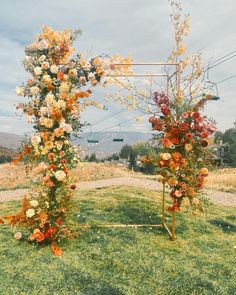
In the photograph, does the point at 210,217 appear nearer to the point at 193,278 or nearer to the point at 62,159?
the point at 193,278

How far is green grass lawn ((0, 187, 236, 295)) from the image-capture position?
553 centimetres

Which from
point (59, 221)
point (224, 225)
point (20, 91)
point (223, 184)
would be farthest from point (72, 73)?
point (223, 184)

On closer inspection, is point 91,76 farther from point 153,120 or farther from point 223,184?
point 223,184

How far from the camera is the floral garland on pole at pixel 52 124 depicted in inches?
270

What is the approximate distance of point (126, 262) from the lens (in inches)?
253

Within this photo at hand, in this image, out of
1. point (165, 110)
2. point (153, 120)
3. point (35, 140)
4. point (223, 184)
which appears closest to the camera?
point (35, 140)

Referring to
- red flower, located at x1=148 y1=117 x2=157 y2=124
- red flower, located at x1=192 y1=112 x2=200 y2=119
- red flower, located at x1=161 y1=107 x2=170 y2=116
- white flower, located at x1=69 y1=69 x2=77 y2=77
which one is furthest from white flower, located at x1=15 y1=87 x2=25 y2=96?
red flower, located at x1=192 y1=112 x2=200 y2=119

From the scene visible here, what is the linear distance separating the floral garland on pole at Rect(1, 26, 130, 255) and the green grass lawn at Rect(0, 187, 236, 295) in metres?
0.47

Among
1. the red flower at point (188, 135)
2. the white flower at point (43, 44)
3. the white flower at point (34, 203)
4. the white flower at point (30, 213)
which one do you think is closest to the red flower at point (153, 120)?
the red flower at point (188, 135)

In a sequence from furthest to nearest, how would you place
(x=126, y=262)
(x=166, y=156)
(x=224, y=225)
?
(x=224, y=225) → (x=166, y=156) → (x=126, y=262)

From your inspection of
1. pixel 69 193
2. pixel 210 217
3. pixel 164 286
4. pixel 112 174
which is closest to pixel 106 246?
pixel 69 193

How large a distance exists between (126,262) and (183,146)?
109 inches

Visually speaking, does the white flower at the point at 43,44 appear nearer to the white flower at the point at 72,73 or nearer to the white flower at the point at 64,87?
the white flower at the point at 72,73

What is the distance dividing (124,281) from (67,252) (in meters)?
1.54
